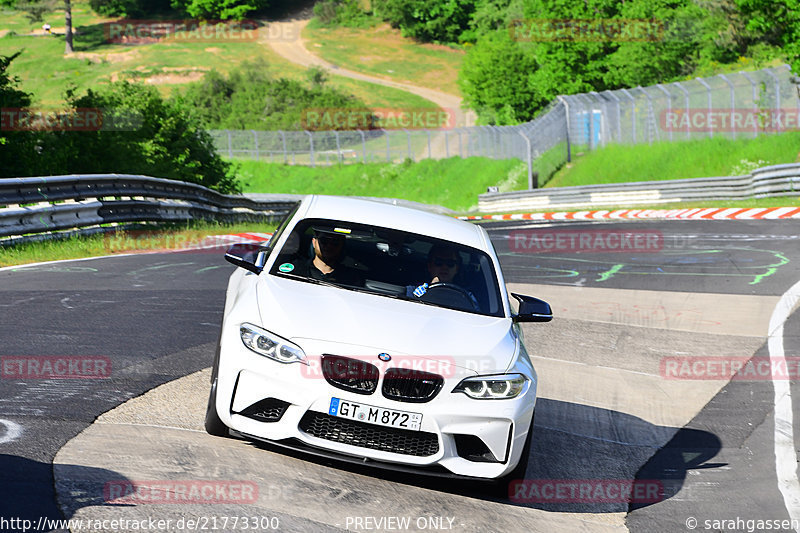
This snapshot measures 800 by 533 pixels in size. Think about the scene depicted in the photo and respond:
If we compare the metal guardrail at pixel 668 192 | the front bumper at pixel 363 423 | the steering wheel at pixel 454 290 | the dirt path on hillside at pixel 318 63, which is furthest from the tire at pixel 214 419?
the dirt path on hillside at pixel 318 63

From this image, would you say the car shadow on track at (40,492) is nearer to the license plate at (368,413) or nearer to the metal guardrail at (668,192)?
the license plate at (368,413)

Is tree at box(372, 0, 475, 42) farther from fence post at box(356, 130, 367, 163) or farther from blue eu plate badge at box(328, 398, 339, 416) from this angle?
blue eu plate badge at box(328, 398, 339, 416)

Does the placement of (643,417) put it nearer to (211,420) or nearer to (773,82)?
(211,420)

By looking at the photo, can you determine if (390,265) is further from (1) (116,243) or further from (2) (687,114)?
(2) (687,114)

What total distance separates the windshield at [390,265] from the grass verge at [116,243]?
27.8ft

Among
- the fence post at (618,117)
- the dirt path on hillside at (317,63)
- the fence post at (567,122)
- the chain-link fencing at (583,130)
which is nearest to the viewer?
the chain-link fencing at (583,130)

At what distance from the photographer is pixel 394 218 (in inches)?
288

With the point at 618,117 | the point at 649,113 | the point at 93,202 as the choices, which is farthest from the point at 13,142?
the point at 618,117

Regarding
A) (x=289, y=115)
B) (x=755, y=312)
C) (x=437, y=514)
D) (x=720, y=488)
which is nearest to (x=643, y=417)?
(x=720, y=488)

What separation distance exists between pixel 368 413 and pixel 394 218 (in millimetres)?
2279

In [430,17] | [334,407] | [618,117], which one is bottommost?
[430,17]

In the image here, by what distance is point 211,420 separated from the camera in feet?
19.0

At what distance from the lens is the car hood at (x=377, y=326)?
5488 millimetres

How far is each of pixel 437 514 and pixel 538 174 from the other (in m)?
43.7
